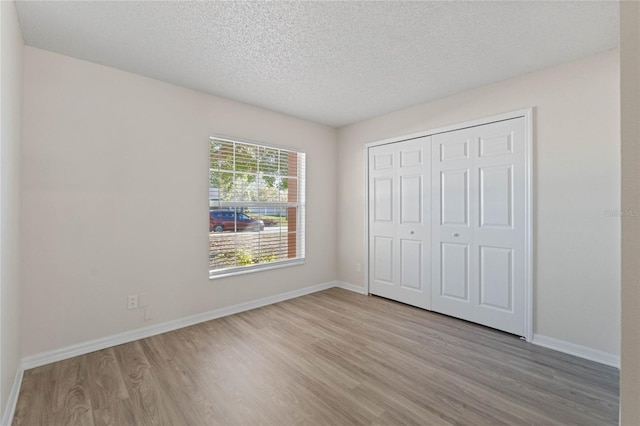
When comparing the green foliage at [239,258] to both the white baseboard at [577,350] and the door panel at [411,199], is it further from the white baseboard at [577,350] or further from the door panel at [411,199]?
the white baseboard at [577,350]

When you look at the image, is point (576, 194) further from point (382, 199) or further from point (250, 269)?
point (250, 269)

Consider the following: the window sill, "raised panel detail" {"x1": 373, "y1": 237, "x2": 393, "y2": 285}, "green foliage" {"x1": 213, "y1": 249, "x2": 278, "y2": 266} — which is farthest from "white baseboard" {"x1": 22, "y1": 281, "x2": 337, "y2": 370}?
"raised panel detail" {"x1": 373, "y1": 237, "x2": 393, "y2": 285}

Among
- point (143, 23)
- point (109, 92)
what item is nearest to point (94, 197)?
point (109, 92)

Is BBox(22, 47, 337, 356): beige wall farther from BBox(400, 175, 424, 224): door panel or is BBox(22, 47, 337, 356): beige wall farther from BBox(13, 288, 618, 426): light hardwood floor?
BBox(400, 175, 424, 224): door panel

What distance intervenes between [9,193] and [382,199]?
3619 millimetres

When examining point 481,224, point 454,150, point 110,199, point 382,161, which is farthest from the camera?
point 382,161

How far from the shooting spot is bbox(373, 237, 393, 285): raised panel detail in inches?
157

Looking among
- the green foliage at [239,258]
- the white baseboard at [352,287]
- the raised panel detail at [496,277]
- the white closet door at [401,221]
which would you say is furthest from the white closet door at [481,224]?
the green foliage at [239,258]

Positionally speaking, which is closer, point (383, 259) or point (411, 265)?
point (411, 265)

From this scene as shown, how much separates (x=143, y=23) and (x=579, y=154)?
143 inches

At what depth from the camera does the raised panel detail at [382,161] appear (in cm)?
398

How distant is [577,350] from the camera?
2.50 metres

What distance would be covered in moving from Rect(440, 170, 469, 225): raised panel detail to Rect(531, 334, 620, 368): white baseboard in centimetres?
128

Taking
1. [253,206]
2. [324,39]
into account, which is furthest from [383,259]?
[324,39]
